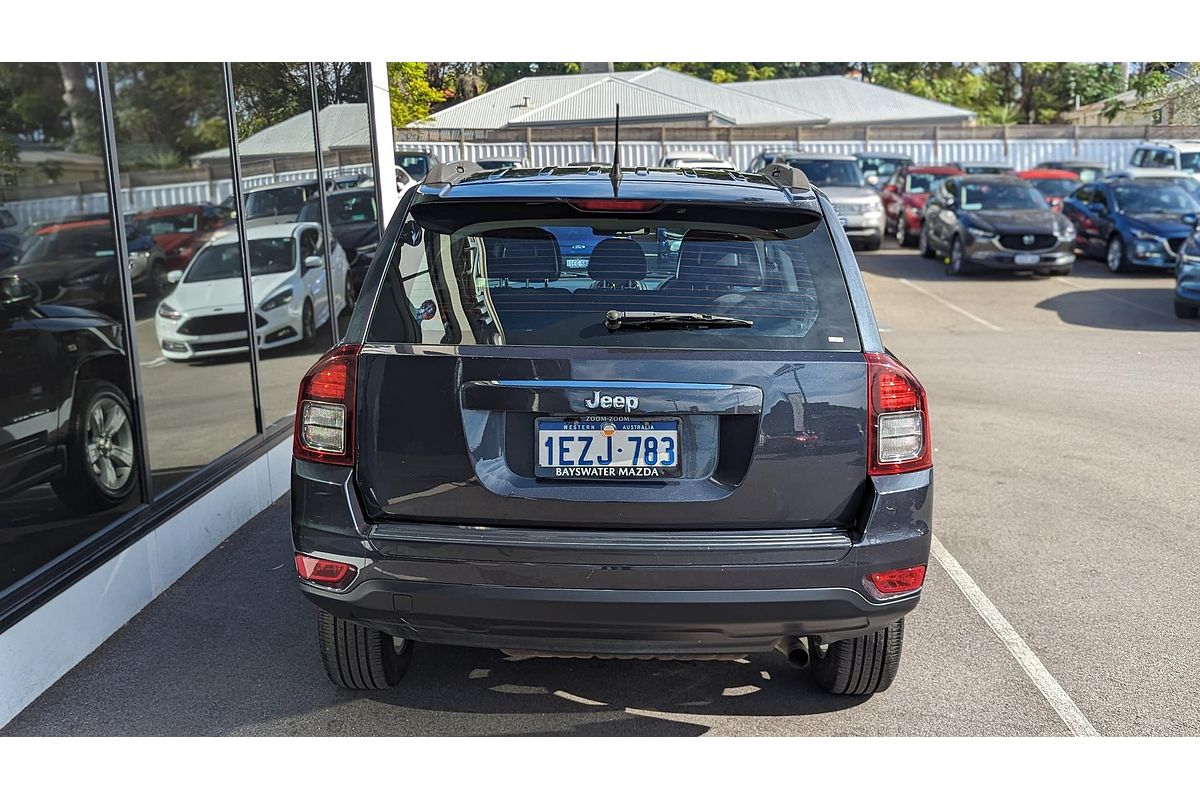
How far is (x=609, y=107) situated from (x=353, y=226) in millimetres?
15686

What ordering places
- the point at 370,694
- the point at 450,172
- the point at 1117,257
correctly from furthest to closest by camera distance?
the point at 1117,257, the point at 370,694, the point at 450,172

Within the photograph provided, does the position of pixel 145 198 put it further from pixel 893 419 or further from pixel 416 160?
pixel 416 160

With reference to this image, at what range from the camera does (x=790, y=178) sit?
13.4 ft

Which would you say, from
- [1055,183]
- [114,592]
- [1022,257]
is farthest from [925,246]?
[114,592]

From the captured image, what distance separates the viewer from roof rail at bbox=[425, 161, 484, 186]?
390cm

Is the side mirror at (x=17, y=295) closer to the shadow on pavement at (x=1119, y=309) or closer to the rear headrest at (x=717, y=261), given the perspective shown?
the rear headrest at (x=717, y=261)

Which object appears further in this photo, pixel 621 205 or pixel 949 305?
pixel 949 305

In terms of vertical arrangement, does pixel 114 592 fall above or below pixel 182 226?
below

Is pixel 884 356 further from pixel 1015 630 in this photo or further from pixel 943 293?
pixel 943 293

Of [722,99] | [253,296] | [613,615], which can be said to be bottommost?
[613,615]

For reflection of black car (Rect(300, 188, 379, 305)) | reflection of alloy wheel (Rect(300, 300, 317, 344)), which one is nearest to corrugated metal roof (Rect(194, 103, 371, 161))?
reflection of black car (Rect(300, 188, 379, 305))

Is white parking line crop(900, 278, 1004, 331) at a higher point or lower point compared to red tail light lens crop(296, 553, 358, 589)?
lower

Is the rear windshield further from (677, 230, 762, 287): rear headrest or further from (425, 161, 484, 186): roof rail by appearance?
(425, 161, 484, 186): roof rail
